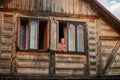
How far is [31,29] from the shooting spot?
1256cm

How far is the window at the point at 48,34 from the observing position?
12539 mm

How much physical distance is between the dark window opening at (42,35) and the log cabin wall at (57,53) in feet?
1.67

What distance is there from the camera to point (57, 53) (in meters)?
12.7

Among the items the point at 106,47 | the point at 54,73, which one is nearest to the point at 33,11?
the point at 54,73

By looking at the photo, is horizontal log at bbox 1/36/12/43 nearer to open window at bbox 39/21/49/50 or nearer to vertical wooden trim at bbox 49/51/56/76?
open window at bbox 39/21/49/50

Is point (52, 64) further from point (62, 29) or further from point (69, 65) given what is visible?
point (62, 29)

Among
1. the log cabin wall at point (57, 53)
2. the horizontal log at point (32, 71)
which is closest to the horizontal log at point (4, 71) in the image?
the log cabin wall at point (57, 53)

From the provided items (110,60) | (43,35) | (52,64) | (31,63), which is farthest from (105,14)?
(31,63)

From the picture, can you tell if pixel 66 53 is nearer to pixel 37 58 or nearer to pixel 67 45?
pixel 67 45

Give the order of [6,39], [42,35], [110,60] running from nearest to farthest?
[6,39], [110,60], [42,35]

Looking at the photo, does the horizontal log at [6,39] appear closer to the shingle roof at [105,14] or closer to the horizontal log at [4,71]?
the horizontal log at [4,71]

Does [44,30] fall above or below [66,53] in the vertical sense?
above

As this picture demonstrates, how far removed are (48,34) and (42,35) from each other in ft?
3.38

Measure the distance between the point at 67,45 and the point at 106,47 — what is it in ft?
6.47
